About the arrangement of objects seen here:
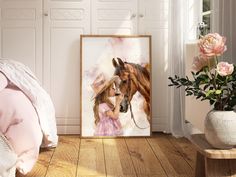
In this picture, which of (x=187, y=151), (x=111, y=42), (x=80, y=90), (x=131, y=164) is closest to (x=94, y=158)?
(x=131, y=164)

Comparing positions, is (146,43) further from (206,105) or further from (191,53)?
(206,105)

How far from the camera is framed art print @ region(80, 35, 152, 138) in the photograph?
171 inches

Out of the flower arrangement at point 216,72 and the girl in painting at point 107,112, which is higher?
the flower arrangement at point 216,72

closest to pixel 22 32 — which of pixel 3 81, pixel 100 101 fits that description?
pixel 100 101

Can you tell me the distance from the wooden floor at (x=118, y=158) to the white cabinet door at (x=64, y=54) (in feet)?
0.93

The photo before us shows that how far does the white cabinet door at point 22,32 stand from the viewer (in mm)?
4379

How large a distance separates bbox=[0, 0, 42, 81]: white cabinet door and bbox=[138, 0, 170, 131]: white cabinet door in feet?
3.50

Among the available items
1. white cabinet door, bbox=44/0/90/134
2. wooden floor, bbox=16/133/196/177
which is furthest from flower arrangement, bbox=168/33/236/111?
white cabinet door, bbox=44/0/90/134

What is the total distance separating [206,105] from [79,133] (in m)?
1.54

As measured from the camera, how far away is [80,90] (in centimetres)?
440

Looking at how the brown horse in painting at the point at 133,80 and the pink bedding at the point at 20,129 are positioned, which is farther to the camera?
the brown horse in painting at the point at 133,80

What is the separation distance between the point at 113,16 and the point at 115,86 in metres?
0.73

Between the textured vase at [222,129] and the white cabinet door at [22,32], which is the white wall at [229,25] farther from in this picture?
the white cabinet door at [22,32]


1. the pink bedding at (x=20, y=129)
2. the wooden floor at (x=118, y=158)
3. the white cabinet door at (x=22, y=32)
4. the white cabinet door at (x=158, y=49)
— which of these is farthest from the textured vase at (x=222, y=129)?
the white cabinet door at (x=22, y=32)
